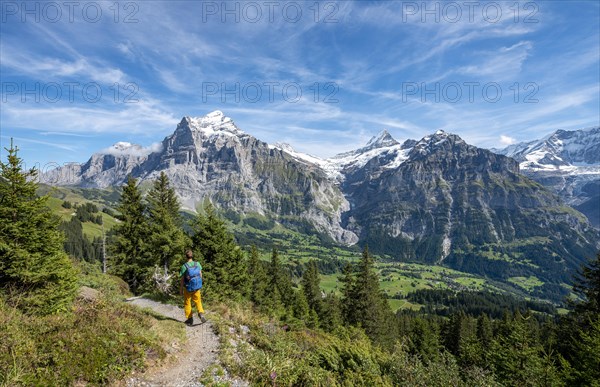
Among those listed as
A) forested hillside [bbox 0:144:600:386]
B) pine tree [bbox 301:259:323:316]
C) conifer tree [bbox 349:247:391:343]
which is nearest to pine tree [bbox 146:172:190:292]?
forested hillside [bbox 0:144:600:386]

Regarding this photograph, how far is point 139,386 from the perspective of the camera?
963cm

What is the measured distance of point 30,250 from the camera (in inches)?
620

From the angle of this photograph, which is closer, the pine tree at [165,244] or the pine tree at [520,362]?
the pine tree at [520,362]

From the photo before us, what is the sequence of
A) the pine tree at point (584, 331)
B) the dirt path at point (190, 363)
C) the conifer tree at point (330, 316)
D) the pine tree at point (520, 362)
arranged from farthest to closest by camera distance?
the conifer tree at point (330, 316) < the pine tree at point (520, 362) < the pine tree at point (584, 331) < the dirt path at point (190, 363)

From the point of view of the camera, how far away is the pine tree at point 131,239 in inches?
1409

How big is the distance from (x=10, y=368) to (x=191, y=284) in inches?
287

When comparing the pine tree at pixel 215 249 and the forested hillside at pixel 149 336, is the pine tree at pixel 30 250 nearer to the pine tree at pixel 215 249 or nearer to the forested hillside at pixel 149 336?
the forested hillside at pixel 149 336

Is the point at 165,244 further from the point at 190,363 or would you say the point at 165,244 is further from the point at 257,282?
the point at 257,282

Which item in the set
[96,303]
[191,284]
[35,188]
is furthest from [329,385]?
[35,188]

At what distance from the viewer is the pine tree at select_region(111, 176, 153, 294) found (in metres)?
35.8

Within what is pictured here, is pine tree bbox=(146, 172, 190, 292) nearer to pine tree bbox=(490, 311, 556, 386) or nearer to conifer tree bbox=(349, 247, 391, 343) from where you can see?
pine tree bbox=(490, 311, 556, 386)

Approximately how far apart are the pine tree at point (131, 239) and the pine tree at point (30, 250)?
18.8 metres

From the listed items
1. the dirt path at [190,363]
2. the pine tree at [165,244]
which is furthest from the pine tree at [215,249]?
the dirt path at [190,363]

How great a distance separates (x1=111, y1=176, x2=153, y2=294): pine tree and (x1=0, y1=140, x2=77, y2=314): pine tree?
1883 cm
